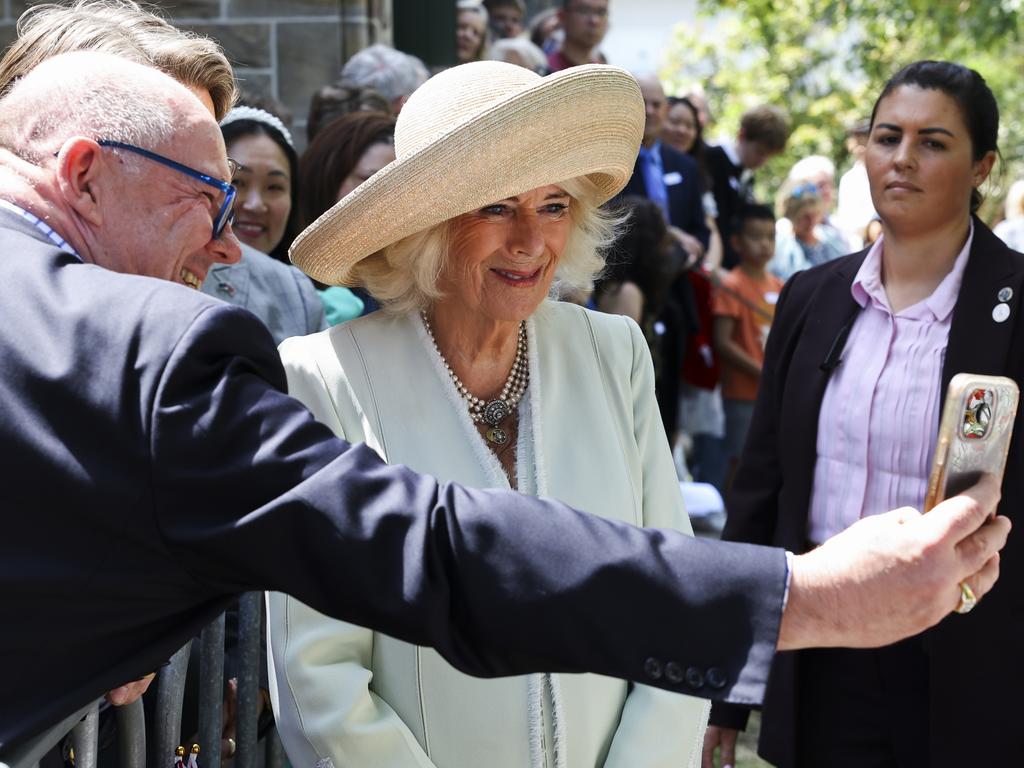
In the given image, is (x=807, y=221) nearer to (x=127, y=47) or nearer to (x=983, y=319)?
(x=983, y=319)

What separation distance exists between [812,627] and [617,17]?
3234 centimetres

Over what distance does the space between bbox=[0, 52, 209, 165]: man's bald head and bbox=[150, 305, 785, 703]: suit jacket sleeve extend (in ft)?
1.35

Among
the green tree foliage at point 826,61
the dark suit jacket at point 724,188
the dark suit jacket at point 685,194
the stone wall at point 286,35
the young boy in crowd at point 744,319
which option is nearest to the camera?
the stone wall at point 286,35

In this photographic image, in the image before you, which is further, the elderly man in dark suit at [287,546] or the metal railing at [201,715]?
the metal railing at [201,715]

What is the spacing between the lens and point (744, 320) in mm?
7250

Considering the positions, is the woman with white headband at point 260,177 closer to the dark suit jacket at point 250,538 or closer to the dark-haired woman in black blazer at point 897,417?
the dark-haired woman in black blazer at point 897,417

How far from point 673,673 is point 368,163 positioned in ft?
10.2

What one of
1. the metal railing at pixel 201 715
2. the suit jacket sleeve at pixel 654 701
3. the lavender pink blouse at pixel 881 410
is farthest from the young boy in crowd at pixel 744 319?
the metal railing at pixel 201 715

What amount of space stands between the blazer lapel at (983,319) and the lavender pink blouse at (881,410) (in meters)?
0.04

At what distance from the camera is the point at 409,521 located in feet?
4.93

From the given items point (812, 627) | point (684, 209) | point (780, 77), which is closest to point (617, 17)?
point (780, 77)

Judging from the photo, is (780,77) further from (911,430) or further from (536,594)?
(536,594)

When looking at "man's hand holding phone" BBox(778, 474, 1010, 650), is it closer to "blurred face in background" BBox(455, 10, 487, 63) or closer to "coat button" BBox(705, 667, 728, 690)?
"coat button" BBox(705, 667, 728, 690)

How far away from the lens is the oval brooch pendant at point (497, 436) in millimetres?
2557
